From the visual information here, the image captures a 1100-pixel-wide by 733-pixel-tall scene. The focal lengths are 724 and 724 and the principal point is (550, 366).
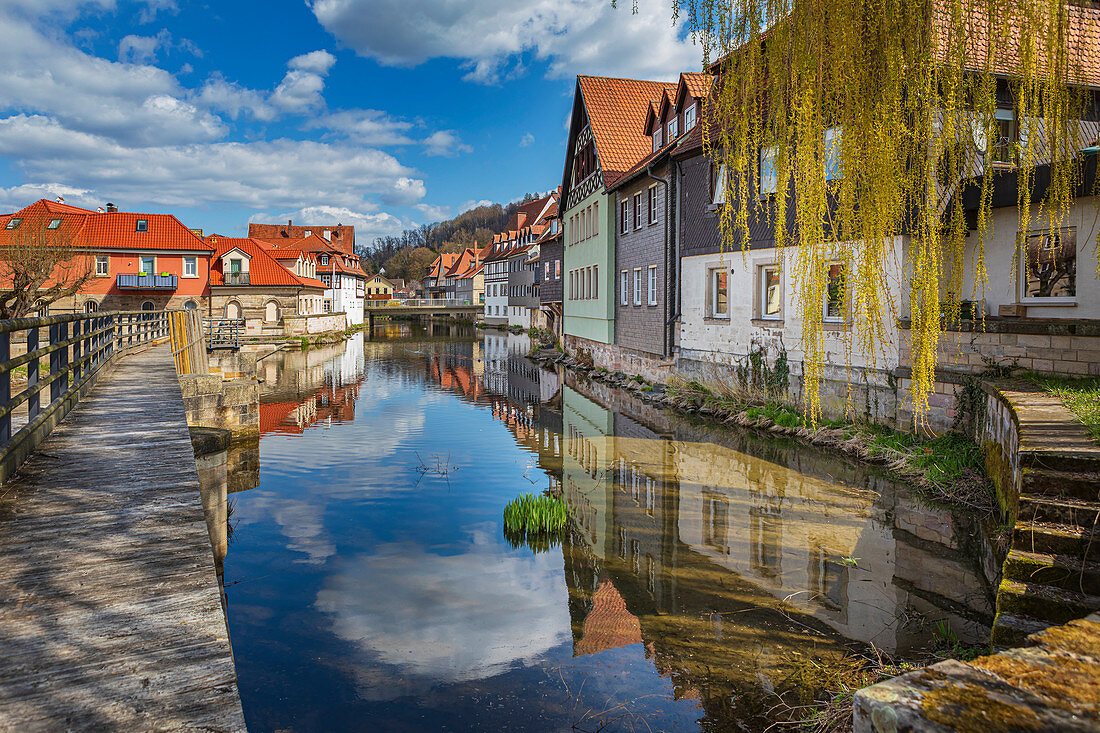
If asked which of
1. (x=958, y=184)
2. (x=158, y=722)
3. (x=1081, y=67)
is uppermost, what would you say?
(x=1081, y=67)

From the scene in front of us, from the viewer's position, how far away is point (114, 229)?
46.4 meters

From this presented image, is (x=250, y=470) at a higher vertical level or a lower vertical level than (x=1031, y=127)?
lower

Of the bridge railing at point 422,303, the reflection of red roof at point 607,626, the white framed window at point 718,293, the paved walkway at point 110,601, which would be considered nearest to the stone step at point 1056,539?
the reflection of red roof at point 607,626

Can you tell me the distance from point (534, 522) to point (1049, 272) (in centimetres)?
931

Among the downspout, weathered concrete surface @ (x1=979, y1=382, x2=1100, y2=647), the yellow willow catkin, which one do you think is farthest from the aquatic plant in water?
the downspout

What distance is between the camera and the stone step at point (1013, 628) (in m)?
4.52

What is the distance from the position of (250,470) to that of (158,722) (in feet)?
37.6

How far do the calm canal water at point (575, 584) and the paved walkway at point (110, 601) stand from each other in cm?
201

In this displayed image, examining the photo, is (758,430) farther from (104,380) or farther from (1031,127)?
(104,380)

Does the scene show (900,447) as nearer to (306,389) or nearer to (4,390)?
(4,390)

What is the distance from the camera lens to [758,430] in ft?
50.1

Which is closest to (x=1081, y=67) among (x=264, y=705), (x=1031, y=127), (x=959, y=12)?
(x=1031, y=127)

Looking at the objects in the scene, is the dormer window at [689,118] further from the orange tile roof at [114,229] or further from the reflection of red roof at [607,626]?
the orange tile roof at [114,229]

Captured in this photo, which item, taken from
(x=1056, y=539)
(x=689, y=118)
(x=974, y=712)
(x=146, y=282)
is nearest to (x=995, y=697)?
(x=974, y=712)
